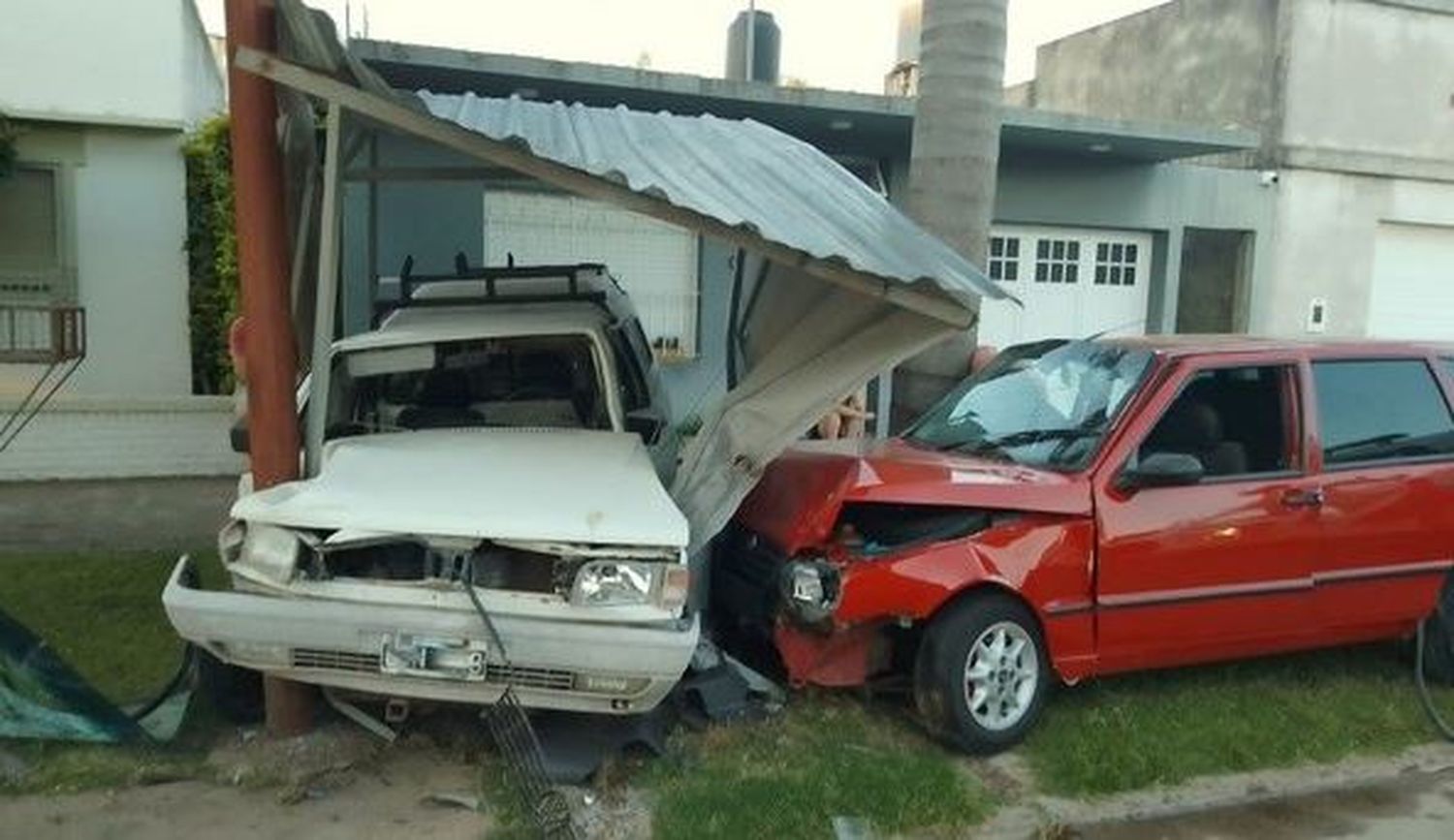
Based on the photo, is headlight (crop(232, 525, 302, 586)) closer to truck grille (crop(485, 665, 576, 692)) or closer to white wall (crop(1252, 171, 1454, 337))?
truck grille (crop(485, 665, 576, 692))

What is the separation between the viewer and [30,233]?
1151cm

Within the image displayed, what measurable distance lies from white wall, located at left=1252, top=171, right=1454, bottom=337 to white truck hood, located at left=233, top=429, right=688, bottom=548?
11993 millimetres

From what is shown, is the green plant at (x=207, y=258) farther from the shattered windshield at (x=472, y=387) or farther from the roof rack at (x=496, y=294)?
the shattered windshield at (x=472, y=387)

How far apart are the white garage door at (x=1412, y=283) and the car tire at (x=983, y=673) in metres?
13.2

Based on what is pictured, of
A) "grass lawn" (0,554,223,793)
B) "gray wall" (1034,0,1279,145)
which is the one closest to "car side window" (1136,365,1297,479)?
"grass lawn" (0,554,223,793)

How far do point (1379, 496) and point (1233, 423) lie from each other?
72cm

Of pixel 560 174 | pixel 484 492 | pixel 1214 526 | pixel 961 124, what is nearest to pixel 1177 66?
pixel 961 124

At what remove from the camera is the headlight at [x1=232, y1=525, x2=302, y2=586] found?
407 cm

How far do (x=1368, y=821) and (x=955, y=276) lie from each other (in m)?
2.54

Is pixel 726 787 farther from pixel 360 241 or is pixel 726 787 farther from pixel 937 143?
pixel 360 241

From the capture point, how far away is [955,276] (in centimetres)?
458

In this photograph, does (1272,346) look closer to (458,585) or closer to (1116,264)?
(458,585)

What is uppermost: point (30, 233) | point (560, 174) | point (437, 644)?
point (560, 174)

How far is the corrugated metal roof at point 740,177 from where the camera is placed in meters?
4.29
